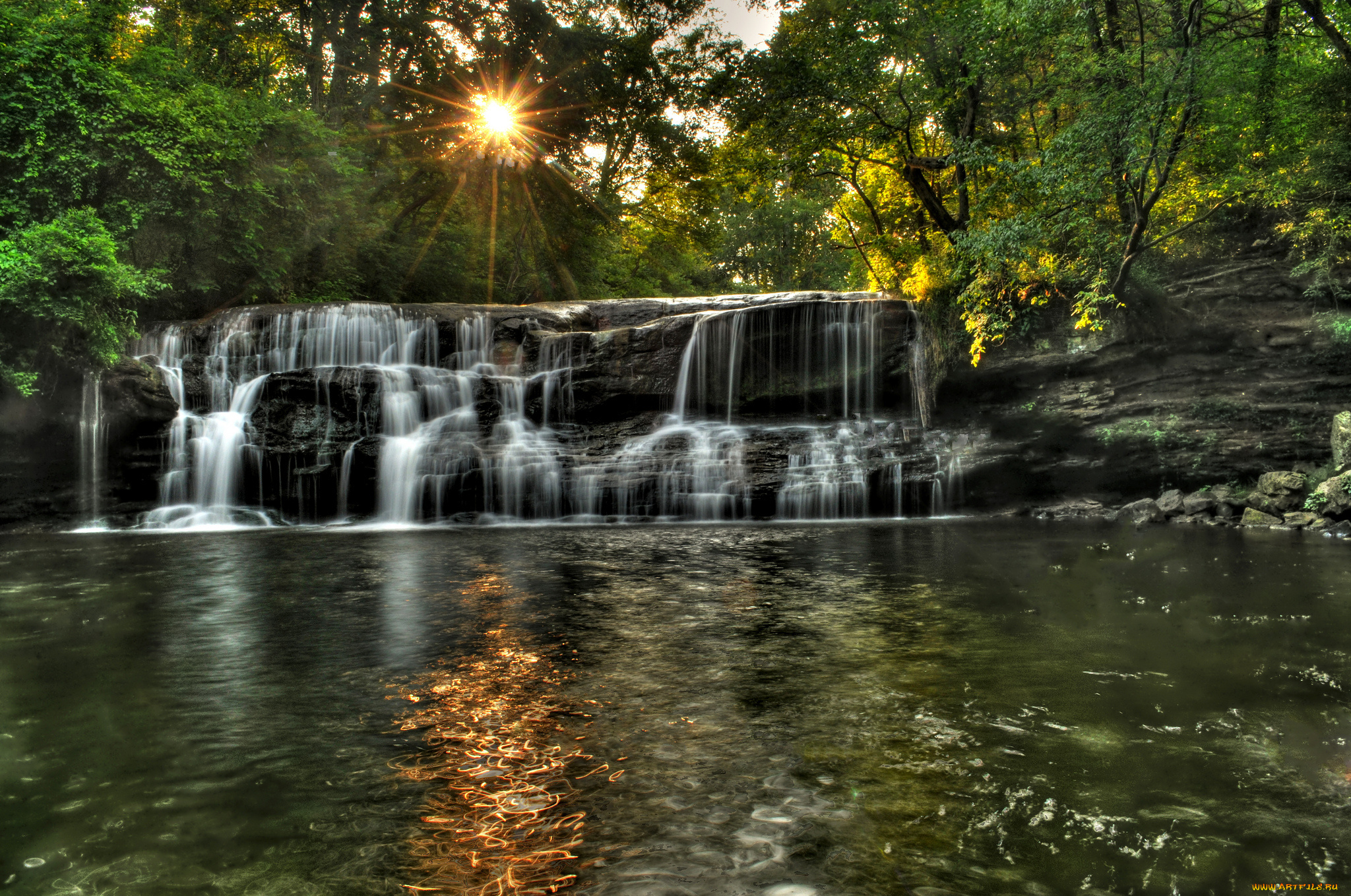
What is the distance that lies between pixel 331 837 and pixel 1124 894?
7.15 feet

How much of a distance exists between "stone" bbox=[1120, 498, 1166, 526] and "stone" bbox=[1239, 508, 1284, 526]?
117cm

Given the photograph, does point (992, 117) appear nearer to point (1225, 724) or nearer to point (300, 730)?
point (1225, 724)

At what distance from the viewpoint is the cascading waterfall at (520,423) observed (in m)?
14.7

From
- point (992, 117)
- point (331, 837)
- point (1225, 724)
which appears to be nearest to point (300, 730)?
point (331, 837)

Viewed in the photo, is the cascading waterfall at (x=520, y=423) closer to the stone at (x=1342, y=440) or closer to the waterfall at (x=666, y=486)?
the waterfall at (x=666, y=486)

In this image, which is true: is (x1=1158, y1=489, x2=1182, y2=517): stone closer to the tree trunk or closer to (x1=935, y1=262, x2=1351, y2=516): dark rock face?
(x1=935, y1=262, x2=1351, y2=516): dark rock face

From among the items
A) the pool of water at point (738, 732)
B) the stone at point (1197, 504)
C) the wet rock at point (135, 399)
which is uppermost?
the wet rock at point (135, 399)

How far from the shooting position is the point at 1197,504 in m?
12.5

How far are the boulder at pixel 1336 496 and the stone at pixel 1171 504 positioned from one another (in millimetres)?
1873

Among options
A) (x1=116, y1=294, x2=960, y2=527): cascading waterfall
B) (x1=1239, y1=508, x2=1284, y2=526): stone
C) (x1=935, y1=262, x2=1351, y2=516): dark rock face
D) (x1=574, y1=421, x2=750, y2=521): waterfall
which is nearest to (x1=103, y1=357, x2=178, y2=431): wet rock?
(x1=116, y1=294, x2=960, y2=527): cascading waterfall

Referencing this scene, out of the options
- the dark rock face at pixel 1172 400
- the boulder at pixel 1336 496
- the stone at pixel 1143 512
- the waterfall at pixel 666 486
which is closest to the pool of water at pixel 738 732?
the boulder at pixel 1336 496

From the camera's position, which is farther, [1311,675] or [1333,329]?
[1333,329]

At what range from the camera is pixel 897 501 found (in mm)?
14914

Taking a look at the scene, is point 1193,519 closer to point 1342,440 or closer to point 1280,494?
point 1280,494
